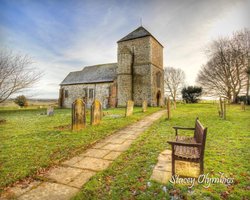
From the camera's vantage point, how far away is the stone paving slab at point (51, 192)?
98.5 inches

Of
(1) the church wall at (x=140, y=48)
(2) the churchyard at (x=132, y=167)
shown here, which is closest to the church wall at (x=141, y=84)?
(1) the church wall at (x=140, y=48)

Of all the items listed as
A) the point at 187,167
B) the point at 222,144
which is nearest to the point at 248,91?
the point at 222,144

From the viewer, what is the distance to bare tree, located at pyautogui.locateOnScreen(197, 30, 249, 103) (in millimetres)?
26016

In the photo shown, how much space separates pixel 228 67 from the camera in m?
27.4

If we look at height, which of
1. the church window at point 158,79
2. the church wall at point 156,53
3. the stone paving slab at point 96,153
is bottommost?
the stone paving slab at point 96,153

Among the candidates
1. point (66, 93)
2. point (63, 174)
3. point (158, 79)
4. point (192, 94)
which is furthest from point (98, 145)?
point (192, 94)

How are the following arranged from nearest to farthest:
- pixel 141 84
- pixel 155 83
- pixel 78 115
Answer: pixel 78 115
pixel 141 84
pixel 155 83

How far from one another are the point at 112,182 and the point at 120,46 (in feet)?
81.8

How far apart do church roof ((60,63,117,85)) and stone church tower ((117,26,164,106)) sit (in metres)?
2.94

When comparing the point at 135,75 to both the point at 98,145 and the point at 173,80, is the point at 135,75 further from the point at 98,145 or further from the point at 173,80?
the point at 173,80

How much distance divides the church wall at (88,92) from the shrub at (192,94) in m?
21.9

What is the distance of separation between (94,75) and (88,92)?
3.53m

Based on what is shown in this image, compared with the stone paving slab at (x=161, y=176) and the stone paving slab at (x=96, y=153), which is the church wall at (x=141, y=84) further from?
the stone paving slab at (x=161, y=176)

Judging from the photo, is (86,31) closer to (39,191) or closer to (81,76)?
(39,191)
